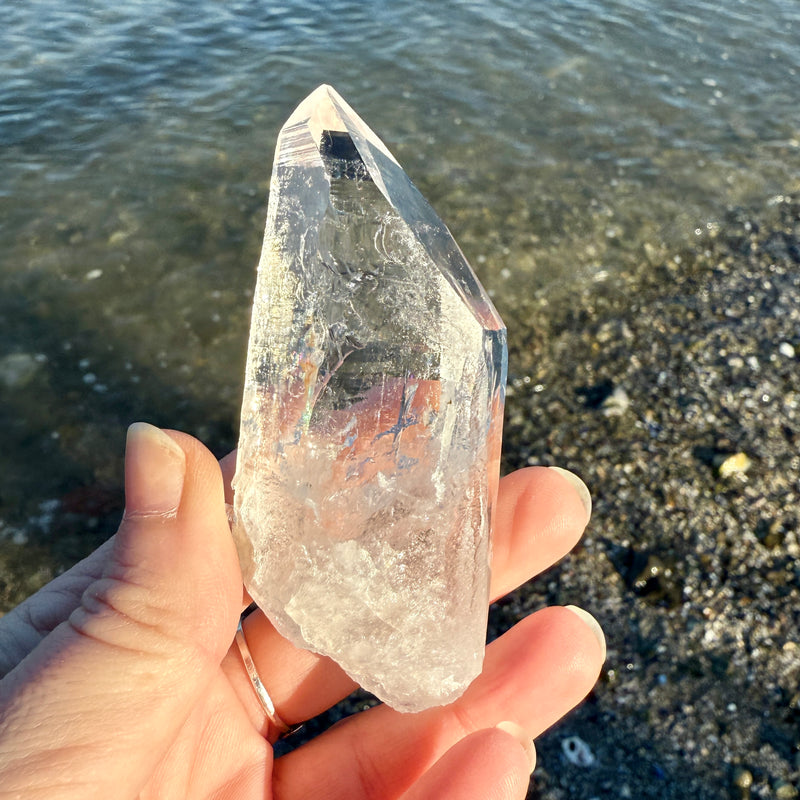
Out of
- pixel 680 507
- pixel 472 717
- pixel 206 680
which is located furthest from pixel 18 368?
pixel 680 507

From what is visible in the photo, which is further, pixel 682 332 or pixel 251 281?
pixel 251 281

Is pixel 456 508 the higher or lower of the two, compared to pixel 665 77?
lower

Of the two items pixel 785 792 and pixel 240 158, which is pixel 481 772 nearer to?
pixel 785 792

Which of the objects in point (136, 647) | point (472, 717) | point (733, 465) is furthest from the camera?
point (733, 465)

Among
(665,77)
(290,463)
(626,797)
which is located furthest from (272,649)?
(665,77)

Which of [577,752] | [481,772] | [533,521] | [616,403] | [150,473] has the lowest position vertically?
[577,752]

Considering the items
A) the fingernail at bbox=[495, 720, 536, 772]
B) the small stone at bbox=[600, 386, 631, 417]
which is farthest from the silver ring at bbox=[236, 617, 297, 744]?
the small stone at bbox=[600, 386, 631, 417]

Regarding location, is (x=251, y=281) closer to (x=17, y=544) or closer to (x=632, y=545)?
→ (x=17, y=544)

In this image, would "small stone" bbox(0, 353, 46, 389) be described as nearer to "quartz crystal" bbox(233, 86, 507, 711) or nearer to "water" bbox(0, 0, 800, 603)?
"water" bbox(0, 0, 800, 603)
